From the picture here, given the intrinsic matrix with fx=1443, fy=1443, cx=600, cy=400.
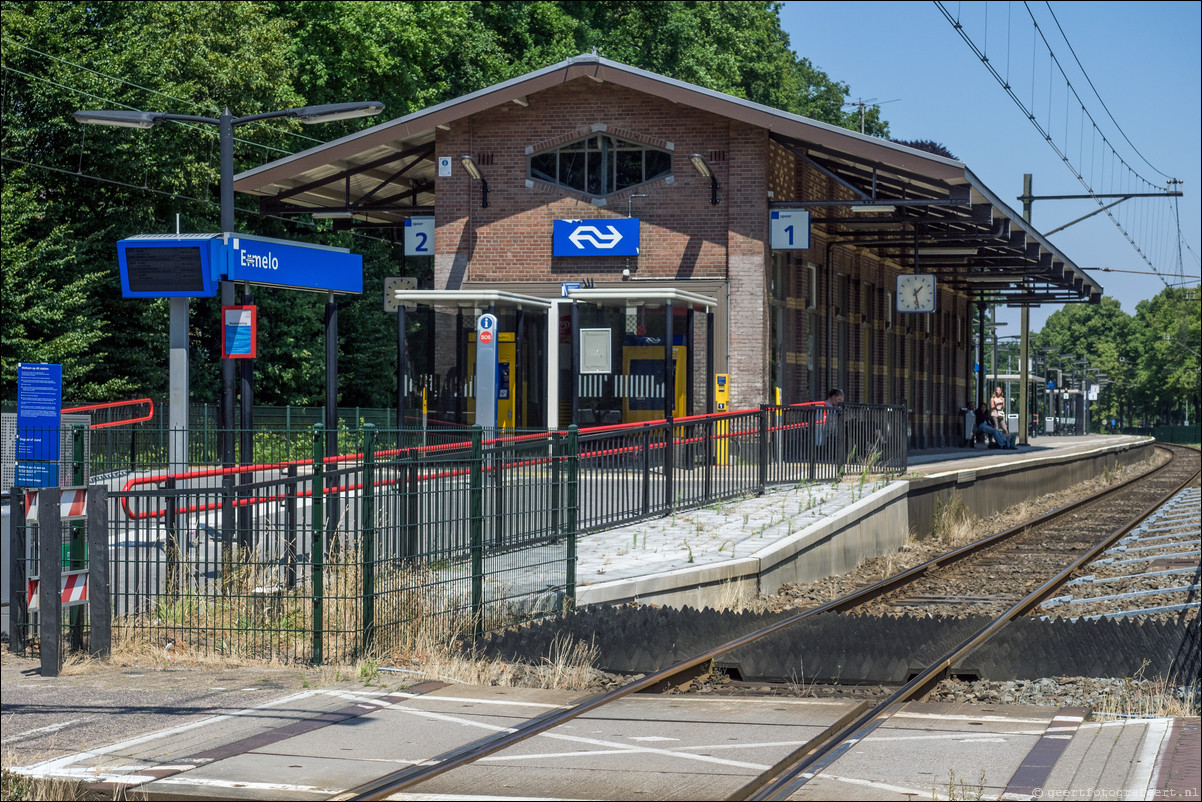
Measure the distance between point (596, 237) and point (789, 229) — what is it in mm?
3569

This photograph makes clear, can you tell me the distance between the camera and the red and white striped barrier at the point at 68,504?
364 inches

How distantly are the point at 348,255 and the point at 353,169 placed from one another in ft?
34.7

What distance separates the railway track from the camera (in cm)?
644

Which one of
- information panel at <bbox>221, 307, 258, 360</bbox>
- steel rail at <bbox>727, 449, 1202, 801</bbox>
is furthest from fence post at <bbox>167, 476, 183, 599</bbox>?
information panel at <bbox>221, 307, 258, 360</bbox>

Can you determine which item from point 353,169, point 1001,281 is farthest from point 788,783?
point 1001,281

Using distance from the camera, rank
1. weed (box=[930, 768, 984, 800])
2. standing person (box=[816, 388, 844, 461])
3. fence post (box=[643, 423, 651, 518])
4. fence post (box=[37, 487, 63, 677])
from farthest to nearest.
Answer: standing person (box=[816, 388, 844, 461]) < fence post (box=[643, 423, 651, 518]) < fence post (box=[37, 487, 63, 677]) < weed (box=[930, 768, 984, 800])

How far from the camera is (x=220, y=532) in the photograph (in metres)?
9.77

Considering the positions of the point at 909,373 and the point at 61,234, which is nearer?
the point at 61,234

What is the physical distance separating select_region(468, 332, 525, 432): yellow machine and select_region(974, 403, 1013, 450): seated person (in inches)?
809

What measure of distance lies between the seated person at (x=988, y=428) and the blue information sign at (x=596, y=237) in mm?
18234

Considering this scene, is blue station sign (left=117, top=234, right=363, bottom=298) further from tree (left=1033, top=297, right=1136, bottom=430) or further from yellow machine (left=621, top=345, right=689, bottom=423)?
tree (left=1033, top=297, right=1136, bottom=430)

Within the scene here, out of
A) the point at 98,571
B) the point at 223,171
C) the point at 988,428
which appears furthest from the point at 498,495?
the point at 988,428

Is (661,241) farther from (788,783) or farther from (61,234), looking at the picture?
(788,783)

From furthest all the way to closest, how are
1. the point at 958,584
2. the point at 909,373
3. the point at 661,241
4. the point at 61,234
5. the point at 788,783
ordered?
the point at 909,373
the point at 61,234
the point at 661,241
the point at 958,584
the point at 788,783
